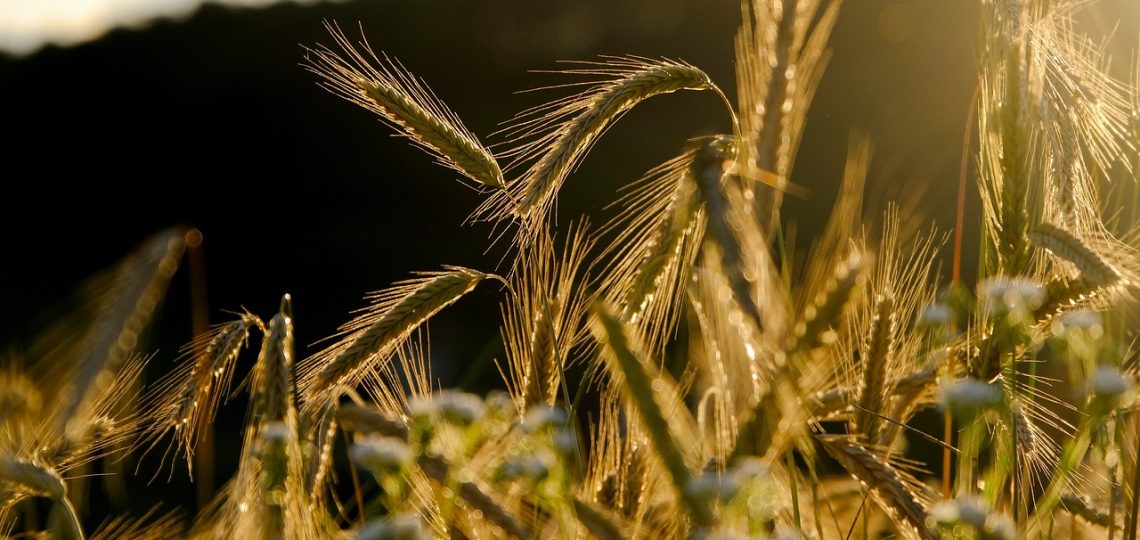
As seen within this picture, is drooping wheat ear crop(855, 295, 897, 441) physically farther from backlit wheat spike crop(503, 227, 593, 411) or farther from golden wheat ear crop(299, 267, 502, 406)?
golden wheat ear crop(299, 267, 502, 406)

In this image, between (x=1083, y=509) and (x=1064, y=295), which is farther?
(x=1083, y=509)

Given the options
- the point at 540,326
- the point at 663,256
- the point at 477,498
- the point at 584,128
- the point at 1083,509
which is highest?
the point at 584,128

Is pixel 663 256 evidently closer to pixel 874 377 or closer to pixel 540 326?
pixel 540 326

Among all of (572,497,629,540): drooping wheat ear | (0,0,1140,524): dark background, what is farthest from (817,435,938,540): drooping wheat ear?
(0,0,1140,524): dark background

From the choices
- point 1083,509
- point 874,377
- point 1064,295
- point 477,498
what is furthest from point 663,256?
point 1083,509

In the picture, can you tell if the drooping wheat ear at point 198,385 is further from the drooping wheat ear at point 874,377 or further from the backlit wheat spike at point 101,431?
the drooping wheat ear at point 874,377

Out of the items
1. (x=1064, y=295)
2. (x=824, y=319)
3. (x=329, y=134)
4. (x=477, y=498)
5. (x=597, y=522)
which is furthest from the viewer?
(x=329, y=134)

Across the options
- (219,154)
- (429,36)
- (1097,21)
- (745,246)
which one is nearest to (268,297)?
(219,154)

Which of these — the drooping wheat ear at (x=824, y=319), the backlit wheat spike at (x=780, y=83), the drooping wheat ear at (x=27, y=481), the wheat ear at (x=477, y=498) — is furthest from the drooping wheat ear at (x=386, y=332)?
the drooping wheat ear at (x=824, y=319)
